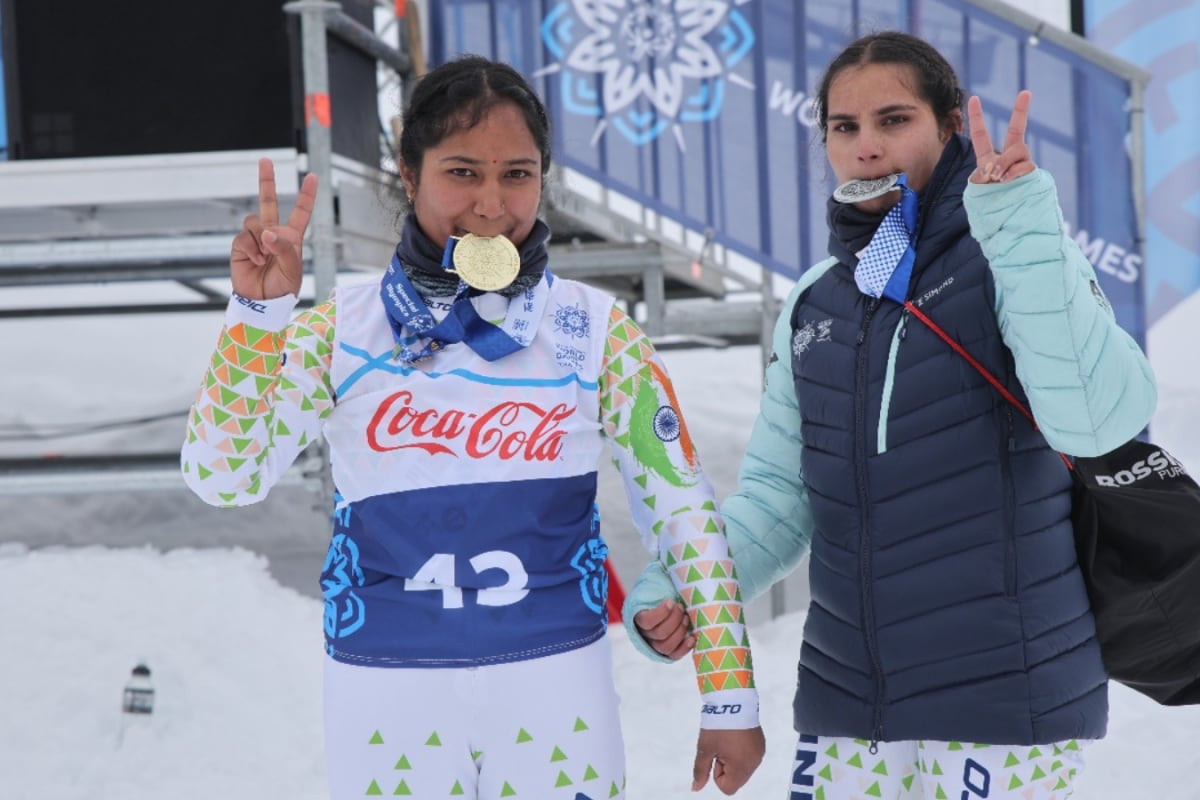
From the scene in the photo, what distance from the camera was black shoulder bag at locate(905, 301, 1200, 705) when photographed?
79.9 inches

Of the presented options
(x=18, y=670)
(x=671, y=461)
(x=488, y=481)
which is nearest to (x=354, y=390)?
(x=488, y=481)

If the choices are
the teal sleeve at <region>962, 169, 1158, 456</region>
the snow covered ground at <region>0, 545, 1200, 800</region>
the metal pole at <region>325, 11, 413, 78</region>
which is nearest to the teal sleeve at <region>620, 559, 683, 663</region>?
the teal sleeve at <region>962, 169, 1158, 456</region>

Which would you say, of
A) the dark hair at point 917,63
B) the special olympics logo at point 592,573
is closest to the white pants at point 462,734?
the special olympics logo at point 592,573

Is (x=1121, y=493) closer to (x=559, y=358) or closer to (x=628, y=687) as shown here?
(x=559, y=358)

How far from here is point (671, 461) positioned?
2.14m

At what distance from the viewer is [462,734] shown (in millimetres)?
1966

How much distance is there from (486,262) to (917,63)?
33.0 inches

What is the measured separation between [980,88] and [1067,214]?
643 millimetres

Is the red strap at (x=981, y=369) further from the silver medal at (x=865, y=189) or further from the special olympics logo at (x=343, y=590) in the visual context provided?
the special olympics logo at (x=343, y=590)

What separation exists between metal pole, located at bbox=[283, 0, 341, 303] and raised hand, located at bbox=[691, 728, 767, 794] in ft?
10.3

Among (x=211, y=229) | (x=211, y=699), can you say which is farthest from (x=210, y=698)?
(x=211, y=229)

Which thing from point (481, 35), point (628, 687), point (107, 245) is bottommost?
point (628, 687)

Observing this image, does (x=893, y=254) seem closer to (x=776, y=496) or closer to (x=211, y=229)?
(x=776, y=496)

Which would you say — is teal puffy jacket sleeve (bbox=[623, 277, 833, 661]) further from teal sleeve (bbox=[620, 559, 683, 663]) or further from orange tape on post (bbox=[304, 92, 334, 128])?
orange tape on post (bbox=[304, 92, 334, 128])
